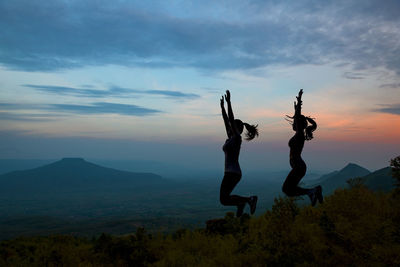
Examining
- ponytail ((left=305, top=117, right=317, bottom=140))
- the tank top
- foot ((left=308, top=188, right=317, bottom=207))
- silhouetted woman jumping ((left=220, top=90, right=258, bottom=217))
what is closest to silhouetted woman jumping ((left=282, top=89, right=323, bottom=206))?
foot ((left=308, top=188, right=317, bottom=207))

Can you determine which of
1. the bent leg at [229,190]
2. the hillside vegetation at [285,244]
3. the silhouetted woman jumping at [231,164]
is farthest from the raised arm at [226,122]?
the hillside vegetation at [285,244]

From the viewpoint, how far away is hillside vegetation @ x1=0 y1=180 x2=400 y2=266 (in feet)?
44.1

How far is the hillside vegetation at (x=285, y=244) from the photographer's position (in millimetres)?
13430

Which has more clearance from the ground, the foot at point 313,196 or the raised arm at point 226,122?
the raised arm at point 226,122

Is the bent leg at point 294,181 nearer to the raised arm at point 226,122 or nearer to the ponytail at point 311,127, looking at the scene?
the ponytail at point 311,127

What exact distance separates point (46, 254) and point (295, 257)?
1384 cm

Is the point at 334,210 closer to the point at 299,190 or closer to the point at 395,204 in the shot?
the point at 395,204

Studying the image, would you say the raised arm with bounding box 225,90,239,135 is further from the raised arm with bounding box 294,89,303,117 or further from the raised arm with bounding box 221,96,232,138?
the raised arm with bounding box 294,89,303,117

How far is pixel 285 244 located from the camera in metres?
15.2

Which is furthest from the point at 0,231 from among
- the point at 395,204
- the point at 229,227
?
the point at 395,204

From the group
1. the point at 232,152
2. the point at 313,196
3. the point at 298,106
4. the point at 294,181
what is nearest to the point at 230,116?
the point at 232,152

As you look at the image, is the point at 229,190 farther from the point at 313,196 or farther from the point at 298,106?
the point at 298,106

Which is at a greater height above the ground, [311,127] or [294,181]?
[311,127]

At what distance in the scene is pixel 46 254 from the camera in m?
17.5
